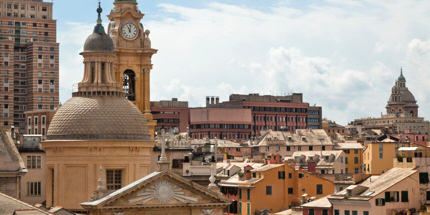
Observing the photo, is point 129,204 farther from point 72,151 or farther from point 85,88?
point 85,88

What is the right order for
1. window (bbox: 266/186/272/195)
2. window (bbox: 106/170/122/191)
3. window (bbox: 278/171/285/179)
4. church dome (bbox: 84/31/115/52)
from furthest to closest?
window (bbox: 278/171/285/179) → window (bbox: 266/186/272/195) → church dome (bbox: 84/31/115/52) → window (bbox: 106/170/122/191)

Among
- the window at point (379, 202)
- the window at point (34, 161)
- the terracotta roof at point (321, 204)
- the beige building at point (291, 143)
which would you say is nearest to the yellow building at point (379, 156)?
the beige building at point (291, 143)

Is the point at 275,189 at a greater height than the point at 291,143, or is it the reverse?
the point at 291,143

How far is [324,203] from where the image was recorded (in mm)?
93625

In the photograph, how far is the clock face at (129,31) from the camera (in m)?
104

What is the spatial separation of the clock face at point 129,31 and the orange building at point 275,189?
25699mm

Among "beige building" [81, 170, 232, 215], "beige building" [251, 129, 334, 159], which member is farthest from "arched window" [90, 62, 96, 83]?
"beige building" [251, 129, 334, 159]

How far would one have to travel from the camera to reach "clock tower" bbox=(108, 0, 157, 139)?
103438mm

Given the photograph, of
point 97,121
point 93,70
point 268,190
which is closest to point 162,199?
point 97,121

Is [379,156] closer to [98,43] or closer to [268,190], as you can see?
[268,190]

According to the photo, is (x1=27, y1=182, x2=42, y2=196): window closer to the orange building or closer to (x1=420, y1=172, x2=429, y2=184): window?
the orange building

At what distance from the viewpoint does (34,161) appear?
92625mm

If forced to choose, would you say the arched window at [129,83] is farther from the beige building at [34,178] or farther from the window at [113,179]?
the window at [113,179]

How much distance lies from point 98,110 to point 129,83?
25981 millimetres
